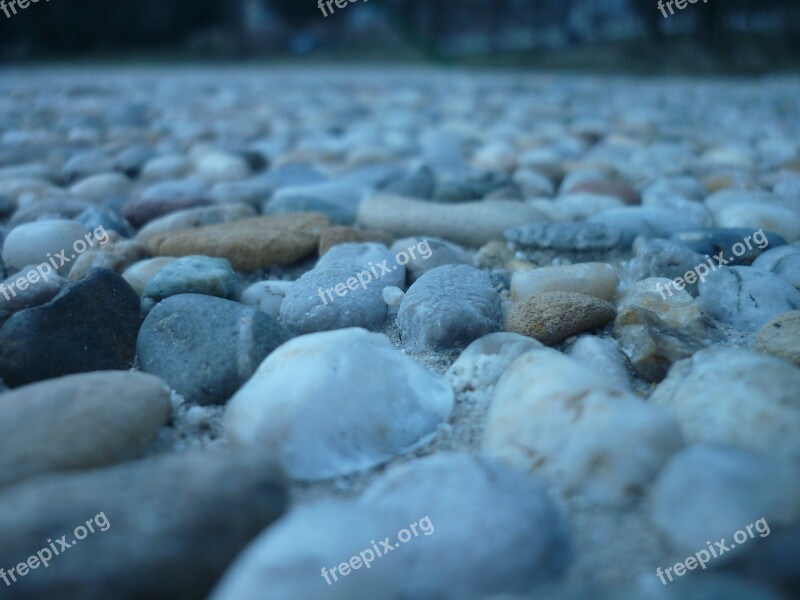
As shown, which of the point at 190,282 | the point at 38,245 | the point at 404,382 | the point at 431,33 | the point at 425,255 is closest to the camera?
the point at 404,382

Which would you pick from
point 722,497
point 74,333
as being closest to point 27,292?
point 74,333

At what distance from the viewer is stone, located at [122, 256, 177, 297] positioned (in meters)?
1.75

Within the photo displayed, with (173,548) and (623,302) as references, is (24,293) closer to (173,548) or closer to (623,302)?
(173,548)

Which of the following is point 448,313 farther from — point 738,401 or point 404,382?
point 738,401

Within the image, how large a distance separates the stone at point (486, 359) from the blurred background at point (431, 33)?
8.55 m

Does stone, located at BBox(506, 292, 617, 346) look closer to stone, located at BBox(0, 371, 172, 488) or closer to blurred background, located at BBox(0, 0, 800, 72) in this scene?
stone, located at BBox(0, 371, 172, 488)

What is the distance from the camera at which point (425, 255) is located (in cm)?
188

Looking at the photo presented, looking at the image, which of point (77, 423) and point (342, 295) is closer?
point (77, 423)

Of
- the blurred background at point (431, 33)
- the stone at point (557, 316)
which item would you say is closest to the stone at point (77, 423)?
the stone at point (557, 316)

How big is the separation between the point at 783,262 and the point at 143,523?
1.62 metres

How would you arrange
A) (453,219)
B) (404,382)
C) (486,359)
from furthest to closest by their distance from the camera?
1. (453,219)
2. (486,359)
3. (404,382)

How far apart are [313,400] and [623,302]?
908mm

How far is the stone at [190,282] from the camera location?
1.60 metres

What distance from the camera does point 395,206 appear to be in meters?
2.29
